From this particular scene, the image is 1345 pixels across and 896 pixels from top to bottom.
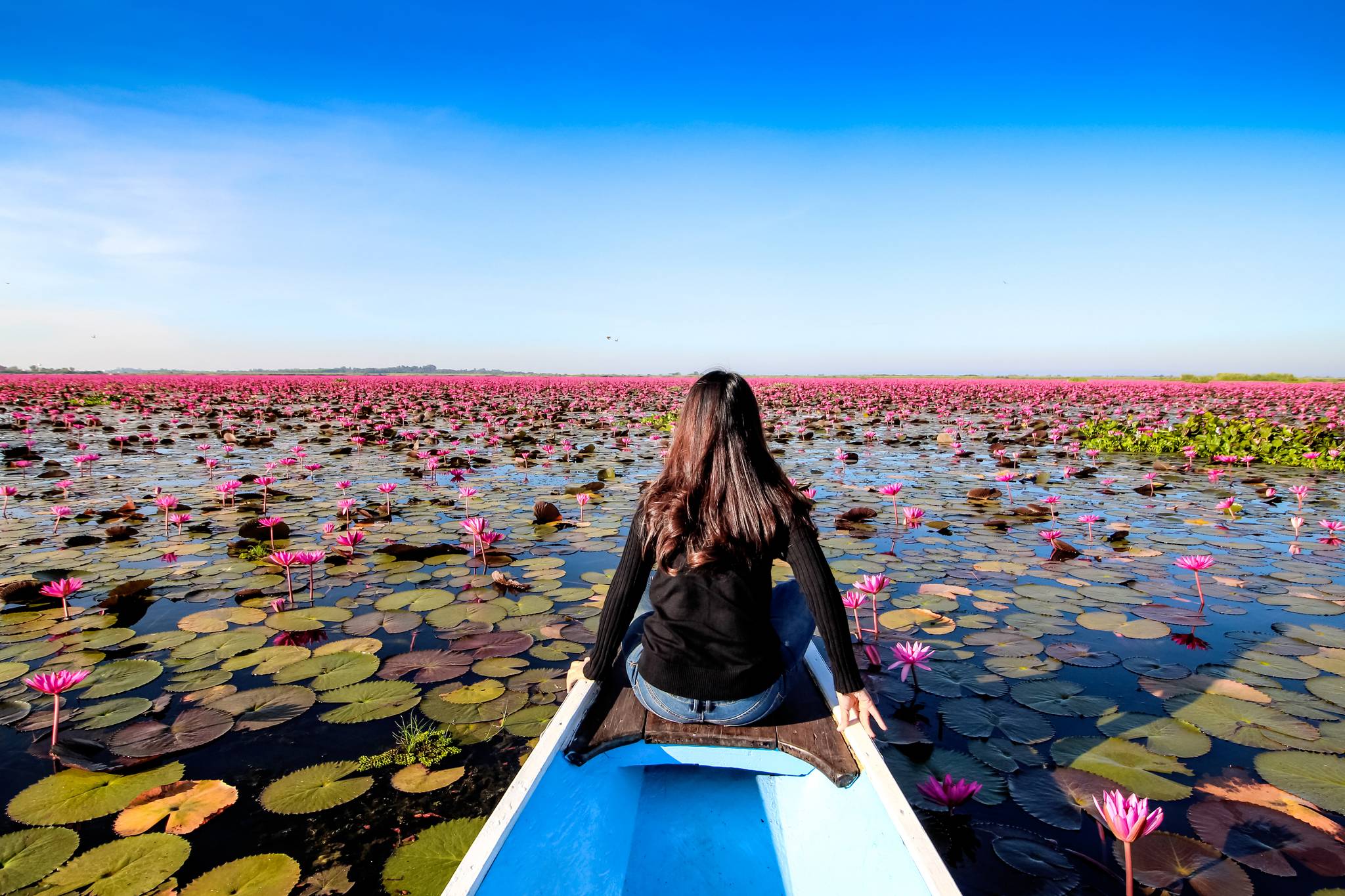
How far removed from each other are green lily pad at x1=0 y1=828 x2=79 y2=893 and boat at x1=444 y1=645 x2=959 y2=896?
1.13m

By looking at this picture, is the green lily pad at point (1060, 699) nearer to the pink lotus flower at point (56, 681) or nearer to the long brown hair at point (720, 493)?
the long brown hair at point (720, 493)

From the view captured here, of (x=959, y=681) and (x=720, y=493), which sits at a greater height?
(x=720, y=493)

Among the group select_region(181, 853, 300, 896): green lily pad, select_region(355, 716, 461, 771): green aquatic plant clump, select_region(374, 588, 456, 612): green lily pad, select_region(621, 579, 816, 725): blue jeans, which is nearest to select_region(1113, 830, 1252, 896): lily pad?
select_region(621, 579, 816, 725): blue jeans

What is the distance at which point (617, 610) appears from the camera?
1891 mm

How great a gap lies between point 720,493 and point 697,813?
2.89 feet

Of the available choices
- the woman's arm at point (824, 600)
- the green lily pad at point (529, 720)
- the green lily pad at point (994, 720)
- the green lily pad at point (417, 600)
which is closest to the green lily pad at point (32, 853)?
the green lily pad at point (529, 720)

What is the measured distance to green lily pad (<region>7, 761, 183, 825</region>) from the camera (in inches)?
70.1

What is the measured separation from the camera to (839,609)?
1736 millimetres

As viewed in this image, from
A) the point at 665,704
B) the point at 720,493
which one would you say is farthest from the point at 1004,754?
the point at 720,493

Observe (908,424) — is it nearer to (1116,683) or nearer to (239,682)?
(1116,683)

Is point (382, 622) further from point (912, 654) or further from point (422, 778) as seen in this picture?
point (912, 654)

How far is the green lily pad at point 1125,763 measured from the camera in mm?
1921

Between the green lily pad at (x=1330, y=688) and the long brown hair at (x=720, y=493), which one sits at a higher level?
the long brown hair at (x=720, y=493)

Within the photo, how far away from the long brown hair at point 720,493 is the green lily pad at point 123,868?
1.50 metres
